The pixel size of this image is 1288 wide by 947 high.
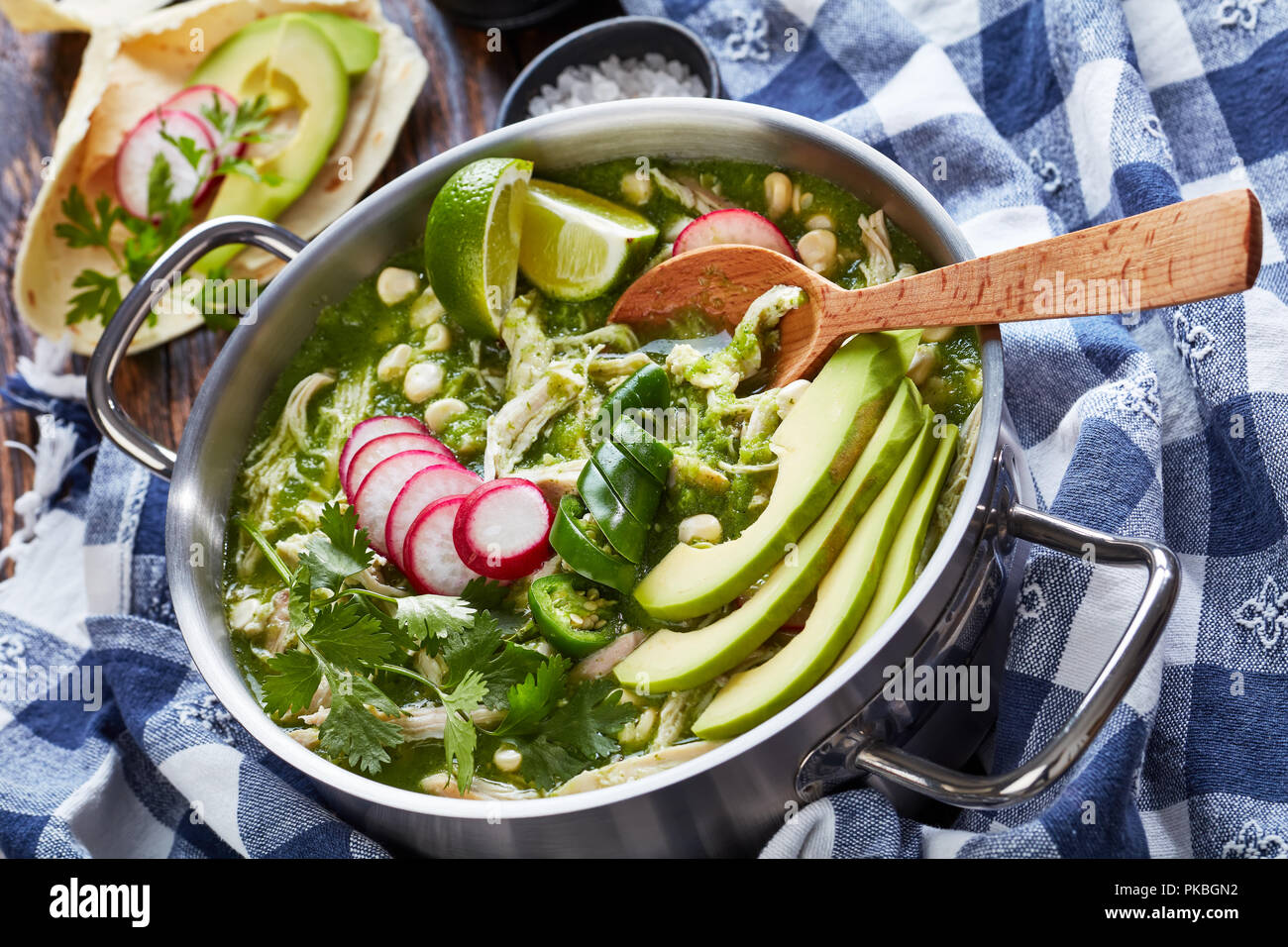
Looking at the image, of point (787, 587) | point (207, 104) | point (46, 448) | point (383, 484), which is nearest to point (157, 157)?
point (207, 104)

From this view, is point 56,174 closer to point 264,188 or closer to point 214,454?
point 264,188

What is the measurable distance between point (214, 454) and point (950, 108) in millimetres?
2169

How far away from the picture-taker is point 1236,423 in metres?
2.71

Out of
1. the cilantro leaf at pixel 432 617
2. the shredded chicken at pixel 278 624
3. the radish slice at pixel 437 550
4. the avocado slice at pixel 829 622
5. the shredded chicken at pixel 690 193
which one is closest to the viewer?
the avocado slice at pixel 829 622

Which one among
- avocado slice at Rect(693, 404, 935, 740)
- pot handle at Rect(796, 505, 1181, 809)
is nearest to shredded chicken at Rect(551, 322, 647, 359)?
avocado slice at Rect(693, 404, 935, 740)

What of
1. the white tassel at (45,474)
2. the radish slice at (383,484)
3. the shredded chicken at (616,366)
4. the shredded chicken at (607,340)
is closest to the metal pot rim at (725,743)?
the radish slice at (383,484)

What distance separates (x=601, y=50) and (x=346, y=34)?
85 cm

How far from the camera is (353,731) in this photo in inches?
96.7

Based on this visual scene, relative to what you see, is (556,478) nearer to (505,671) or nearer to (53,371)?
(505,671)

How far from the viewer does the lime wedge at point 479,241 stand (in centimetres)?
Answer: 285

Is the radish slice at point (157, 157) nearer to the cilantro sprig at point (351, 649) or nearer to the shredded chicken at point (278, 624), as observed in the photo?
the shredded chicken at point (278, 624)

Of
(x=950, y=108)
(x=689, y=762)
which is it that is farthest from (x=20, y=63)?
(x=689, y=762)

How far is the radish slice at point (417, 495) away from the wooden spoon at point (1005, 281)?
599mm

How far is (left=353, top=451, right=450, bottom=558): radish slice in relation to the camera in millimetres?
2711
